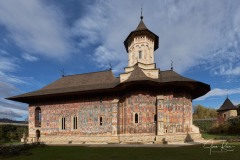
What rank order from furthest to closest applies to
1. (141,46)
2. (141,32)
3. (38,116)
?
(38,116), (141,46), (141,32)

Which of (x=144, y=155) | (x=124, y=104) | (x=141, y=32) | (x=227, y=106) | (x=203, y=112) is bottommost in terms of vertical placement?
(x=203, y=112)

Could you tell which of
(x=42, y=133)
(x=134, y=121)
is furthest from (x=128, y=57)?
(x=42, y=133)

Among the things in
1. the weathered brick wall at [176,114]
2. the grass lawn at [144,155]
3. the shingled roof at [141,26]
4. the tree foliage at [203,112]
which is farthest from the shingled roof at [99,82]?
the tree foliage at [203,112]

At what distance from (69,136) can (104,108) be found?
490 cm

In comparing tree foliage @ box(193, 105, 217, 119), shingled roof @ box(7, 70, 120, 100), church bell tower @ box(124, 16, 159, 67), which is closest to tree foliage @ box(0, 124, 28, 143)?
shingled roof @ box(7, 70, 120, 100)

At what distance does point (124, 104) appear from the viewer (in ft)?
72.5

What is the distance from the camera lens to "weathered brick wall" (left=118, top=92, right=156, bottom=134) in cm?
2075

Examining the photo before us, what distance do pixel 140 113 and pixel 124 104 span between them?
199cm

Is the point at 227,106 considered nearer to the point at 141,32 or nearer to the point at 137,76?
the point at 141,32

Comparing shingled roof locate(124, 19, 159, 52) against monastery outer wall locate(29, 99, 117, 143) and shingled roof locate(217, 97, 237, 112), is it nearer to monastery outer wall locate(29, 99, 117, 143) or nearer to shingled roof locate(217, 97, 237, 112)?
monastery outer wall locate(29, 99, 117, 143)

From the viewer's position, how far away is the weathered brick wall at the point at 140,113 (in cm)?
2075

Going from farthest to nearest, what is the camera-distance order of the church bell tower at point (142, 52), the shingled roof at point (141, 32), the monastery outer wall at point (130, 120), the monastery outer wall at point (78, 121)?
1. the shingled roof at point (141, 32)
2. the church bell tower at point (142, 52)
3. the monastery outer wall at point (78, 121)
4. the monastery outer wall at point (130, 120)

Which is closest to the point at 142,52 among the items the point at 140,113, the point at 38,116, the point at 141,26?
the point at 141,26

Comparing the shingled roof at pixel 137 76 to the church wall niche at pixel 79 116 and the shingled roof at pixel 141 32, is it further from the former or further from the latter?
the shingled roof at pixel 141 32
